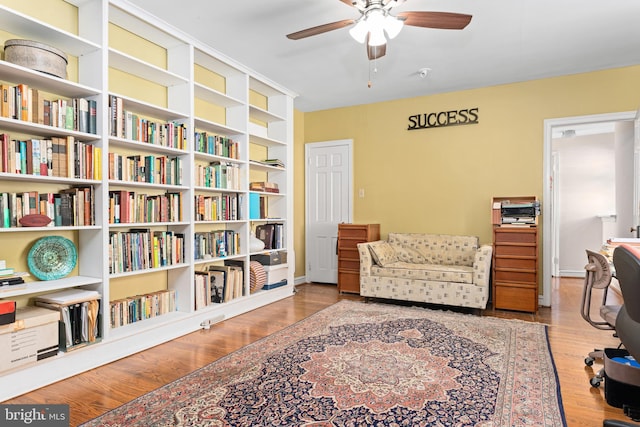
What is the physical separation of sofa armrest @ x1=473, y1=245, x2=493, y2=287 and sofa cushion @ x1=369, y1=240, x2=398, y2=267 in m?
1.00

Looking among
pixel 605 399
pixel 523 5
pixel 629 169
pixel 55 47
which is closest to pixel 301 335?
pixel 605 399

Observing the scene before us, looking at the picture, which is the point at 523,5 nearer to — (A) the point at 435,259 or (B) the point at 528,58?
(B) the point at 528,58

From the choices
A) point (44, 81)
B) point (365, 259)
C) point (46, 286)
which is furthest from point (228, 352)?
point (44, 81)

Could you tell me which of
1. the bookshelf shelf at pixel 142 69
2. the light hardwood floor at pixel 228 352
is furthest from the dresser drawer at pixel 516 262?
the bookshelf shelf at pixel 142 69

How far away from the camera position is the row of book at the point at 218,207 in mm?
3535

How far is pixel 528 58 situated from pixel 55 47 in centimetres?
414

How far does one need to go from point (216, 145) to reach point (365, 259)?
2122 millimetres

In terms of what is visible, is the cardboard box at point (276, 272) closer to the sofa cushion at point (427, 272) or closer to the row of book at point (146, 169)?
the sofa cushion at point (427, 272)

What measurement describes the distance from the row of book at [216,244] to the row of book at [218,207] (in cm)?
16

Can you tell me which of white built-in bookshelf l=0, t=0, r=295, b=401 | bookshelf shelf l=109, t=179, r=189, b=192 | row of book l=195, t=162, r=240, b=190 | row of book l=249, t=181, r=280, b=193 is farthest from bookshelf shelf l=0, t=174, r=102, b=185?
row of book l=249, t=181, r=280, b=193

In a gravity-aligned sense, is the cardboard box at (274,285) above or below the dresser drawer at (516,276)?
below

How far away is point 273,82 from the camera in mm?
4457

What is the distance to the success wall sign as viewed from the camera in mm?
4637

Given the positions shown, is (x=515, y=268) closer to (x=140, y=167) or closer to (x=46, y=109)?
(x=140, y=167)
